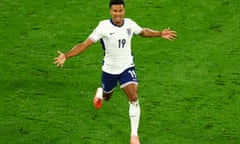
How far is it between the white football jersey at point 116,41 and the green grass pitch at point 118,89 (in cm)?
156

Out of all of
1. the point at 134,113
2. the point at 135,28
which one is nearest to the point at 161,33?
the point at 135,28

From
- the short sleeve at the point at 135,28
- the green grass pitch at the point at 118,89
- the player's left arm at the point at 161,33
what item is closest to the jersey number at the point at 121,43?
the short sleeve at the point at 135,28

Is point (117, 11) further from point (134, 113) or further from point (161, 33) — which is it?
point (134, 113)

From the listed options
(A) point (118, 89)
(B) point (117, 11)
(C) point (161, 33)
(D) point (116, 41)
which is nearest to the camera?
(B) point (117, 11)

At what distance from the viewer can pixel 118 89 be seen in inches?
630

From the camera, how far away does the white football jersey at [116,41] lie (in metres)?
12.4

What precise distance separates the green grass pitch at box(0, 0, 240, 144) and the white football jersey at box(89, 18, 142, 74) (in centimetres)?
156

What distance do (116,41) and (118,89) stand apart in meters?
3.66

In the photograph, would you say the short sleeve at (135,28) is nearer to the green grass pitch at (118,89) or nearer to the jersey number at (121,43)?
the jersey number at (121,43)

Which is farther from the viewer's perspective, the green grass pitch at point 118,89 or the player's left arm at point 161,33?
the green grass pitch at point 118,89

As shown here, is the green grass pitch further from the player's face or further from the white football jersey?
the player's face

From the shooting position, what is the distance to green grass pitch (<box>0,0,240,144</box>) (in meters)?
13.7

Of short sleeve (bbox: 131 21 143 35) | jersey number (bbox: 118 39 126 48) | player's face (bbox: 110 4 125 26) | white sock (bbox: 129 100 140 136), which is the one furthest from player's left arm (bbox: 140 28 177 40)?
white sock (bbox: 129 100 140 136)

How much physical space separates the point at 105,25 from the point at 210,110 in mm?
3556
